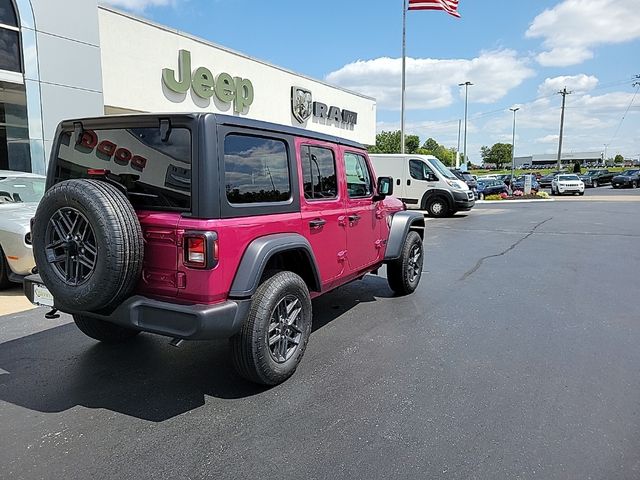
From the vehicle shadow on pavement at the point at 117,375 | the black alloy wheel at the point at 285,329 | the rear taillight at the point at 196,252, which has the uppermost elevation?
the rear taillight at the point at 196,252

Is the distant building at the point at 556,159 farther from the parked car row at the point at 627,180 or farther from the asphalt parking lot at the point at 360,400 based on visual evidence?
the asphalt parking lot at the point at 360,400

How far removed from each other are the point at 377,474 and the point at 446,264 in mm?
6346

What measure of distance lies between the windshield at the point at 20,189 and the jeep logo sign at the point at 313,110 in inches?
597

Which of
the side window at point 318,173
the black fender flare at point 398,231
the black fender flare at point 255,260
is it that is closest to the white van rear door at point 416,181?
the black fender flare at point 398,231

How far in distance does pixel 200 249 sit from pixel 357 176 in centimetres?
259

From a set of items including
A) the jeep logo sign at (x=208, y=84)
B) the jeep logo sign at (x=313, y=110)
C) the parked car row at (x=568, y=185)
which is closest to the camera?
the jeep logo sign at (x=208, y=84)

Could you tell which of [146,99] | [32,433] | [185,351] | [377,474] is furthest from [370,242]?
[146,99]

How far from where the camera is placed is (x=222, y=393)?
3.55 metres

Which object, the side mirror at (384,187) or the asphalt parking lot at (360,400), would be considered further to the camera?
the side mirror at (384,187)

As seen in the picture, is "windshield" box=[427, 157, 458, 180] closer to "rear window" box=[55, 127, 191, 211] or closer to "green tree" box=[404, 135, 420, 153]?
"rear window" box=[55, 127, 191, 211]

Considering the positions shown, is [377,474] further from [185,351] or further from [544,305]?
[544,305]

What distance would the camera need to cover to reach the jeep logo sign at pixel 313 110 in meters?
21.4

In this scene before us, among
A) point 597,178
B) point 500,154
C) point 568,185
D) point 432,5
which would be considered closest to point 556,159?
point 500,154

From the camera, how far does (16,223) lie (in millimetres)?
6086
